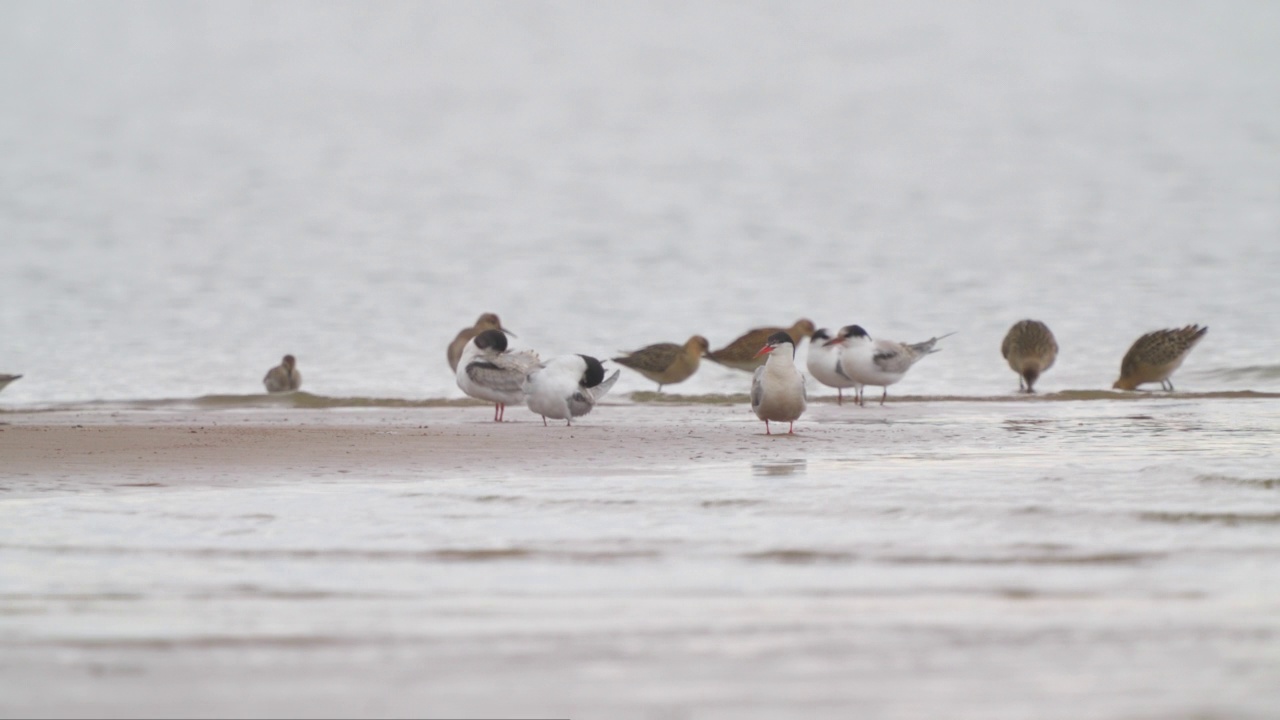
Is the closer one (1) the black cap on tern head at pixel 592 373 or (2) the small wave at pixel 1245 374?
(1) the black cap on tern head at pixel 592 373

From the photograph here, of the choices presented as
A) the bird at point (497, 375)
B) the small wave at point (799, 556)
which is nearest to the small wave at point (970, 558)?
the small wave at point (799, 556)

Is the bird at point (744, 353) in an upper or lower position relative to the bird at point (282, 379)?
upper

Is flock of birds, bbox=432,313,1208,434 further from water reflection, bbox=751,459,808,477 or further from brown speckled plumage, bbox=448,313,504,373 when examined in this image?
water reflection, bbox=751,459,808,477

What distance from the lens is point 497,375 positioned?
13141 mm

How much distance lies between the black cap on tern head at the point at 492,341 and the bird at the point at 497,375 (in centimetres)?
9

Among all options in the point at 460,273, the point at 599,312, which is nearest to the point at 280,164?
the point at 460,273

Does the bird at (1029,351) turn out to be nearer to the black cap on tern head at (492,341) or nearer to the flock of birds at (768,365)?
the flock of birds at (768,365)

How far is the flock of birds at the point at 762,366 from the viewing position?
37.9ft

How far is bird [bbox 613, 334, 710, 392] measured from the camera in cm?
1675

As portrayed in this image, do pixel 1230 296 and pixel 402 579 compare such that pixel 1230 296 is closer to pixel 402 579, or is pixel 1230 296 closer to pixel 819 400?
pixel 819 400

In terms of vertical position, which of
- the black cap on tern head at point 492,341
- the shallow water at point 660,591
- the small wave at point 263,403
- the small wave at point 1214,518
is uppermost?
the black cap on tern head at point 492,341

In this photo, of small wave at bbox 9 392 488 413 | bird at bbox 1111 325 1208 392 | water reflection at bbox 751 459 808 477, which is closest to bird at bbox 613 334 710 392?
small wave at bbox 9 392 488 413

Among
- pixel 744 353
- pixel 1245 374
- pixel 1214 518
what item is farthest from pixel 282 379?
pixel 1214 518

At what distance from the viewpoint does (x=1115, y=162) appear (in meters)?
43.6
